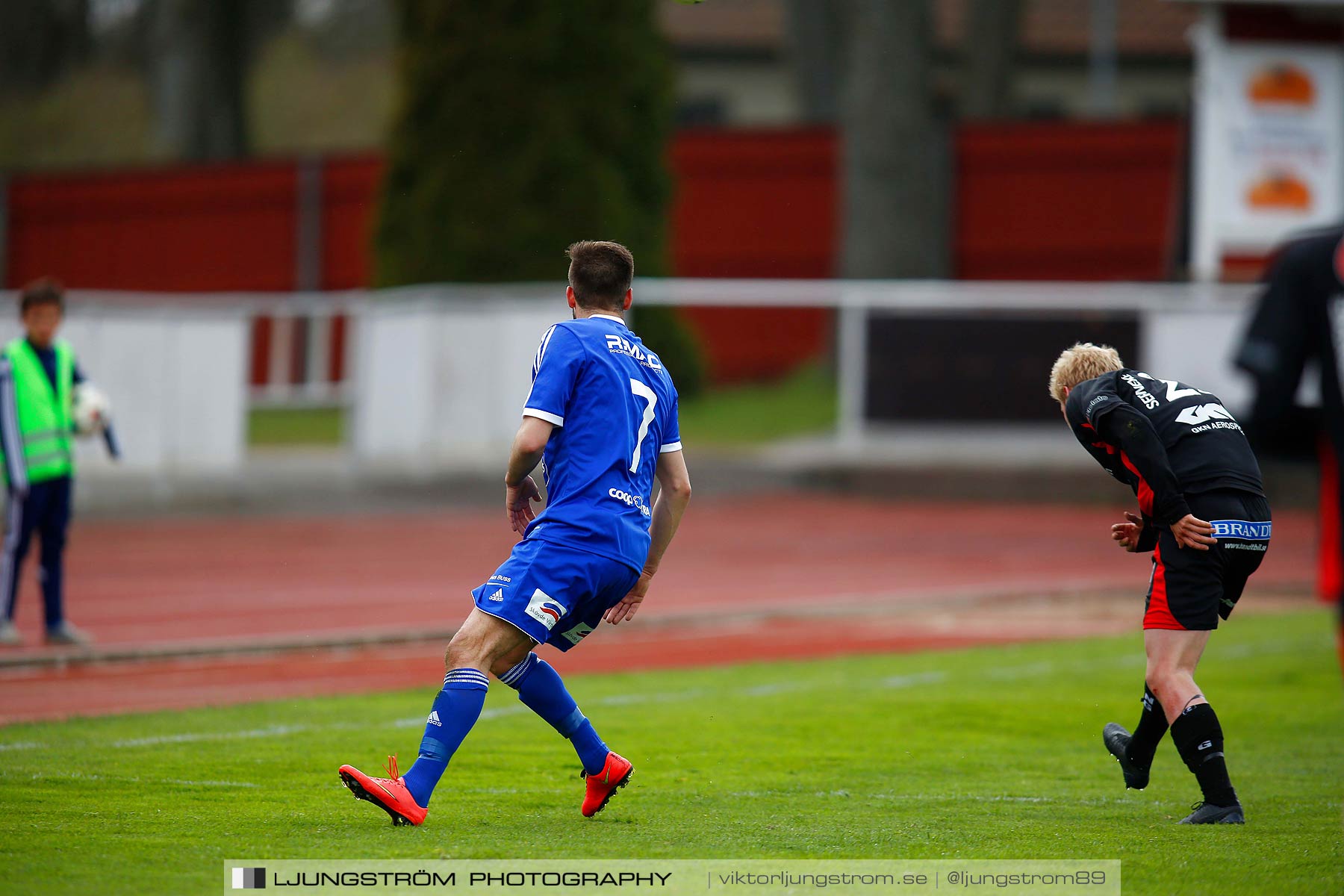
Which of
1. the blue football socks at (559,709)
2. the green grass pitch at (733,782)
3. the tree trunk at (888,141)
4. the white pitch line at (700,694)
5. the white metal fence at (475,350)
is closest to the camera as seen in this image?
the green grass pitch at (733,782)

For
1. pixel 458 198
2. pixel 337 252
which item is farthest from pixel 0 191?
pixel 458 198

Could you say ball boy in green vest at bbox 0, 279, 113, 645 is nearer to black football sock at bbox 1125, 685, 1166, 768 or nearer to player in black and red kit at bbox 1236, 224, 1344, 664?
black football sock at bbox 1125, 685, 1166, 768

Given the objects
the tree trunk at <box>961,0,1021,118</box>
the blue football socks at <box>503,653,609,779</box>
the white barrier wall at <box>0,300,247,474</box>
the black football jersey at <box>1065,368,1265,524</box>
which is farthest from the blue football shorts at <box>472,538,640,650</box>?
the tree trunk at <box>961,0,1021,118</box>

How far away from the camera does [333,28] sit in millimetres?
62469

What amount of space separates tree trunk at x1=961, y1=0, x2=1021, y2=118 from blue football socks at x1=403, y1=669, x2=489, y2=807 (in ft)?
103

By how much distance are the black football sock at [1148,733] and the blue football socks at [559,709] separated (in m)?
2.15

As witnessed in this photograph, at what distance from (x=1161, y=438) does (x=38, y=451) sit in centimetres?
721

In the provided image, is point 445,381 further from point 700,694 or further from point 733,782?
point 733,782

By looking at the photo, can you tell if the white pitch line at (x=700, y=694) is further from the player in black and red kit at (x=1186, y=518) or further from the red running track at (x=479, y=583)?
the player in black and red kit at (x=1186, y=518)

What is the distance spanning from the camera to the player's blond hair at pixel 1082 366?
22.2 feet

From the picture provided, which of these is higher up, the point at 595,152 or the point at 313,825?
the point at 595,152

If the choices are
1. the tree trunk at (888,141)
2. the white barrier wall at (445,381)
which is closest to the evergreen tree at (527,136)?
the tree trunk at (888,141)

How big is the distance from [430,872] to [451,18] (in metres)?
22.6

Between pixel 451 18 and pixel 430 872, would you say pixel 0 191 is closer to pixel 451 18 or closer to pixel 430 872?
pixel 451 18
